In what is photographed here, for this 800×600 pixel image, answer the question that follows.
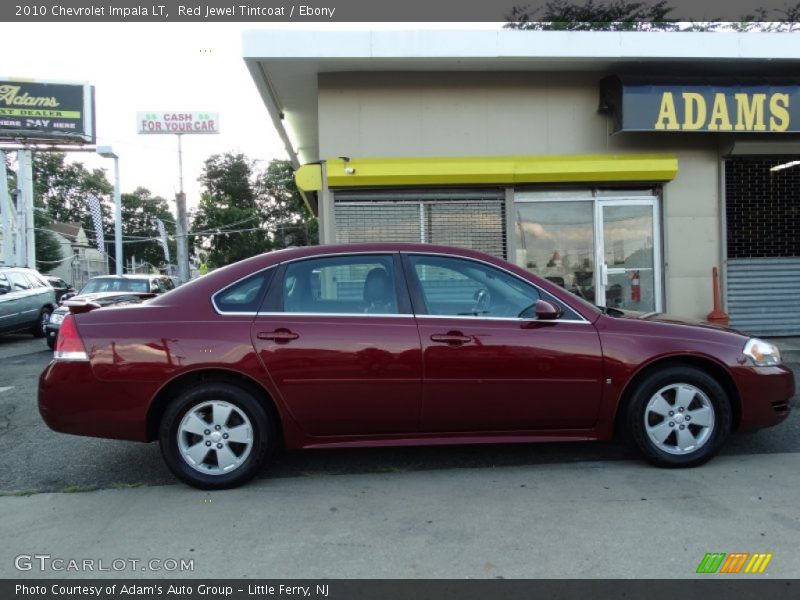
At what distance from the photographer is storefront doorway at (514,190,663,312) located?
950 cm

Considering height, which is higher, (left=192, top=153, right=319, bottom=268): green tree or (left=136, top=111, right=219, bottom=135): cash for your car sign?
(left=136, top=111, right=219, bottom=135): cash for your car sign

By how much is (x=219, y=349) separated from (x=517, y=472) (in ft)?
7.27

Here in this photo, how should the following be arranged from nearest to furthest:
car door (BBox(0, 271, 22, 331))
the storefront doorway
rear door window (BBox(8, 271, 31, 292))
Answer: the storefront doorway < car door (BBox(0, 271, 22, 331)) < rear door window (BBox(8, 271, 31, 292))

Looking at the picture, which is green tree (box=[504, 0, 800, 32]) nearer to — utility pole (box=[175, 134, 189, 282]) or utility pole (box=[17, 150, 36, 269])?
utility pole (box=[175, 134, 189, 282])

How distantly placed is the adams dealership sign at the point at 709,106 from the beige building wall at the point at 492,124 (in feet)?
2.02

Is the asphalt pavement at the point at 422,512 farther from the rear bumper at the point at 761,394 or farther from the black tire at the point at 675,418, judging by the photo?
the rear bumper at the point at 761,394

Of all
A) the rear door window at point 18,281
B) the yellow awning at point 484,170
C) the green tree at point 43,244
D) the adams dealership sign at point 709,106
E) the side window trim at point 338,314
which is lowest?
the side window trim at point 338,314

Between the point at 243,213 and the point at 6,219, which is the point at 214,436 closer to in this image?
the point at 6,219

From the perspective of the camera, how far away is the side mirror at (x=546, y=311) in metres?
3.94

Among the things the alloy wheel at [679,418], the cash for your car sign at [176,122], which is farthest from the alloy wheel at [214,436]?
the cash for your car sign at [176,122]

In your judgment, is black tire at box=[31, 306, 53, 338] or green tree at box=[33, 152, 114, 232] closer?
black tire at box=[31, 306, 53, 338]

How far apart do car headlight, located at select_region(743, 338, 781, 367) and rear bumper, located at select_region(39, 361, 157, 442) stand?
4.04 meters

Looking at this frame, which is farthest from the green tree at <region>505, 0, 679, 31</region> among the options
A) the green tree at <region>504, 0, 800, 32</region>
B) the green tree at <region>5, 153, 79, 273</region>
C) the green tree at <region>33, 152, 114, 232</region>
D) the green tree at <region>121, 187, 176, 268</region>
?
the green tree at <region>121, 187, 176, 268</region>

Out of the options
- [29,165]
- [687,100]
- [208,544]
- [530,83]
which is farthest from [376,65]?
[29,165]
